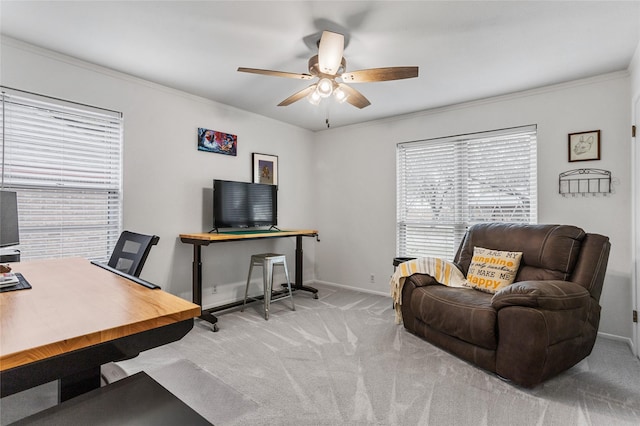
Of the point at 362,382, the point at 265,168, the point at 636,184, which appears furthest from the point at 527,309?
the point at 265,168

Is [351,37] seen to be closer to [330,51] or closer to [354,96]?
[330,51]

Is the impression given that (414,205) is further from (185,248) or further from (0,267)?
(0,267)

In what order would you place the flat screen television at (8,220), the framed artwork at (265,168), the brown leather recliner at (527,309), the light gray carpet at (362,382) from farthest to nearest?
1. the framed artwork at (265,168)
2. the brown leather recliner at (527,309)
3. the light gray carpet at (362,382)
4. the flat screen television at (8,220)

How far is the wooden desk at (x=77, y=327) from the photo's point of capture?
708 mm

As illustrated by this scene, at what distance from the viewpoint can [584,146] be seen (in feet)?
9.98

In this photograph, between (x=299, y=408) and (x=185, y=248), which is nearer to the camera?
(x=299, y=408)

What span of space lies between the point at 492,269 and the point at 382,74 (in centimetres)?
185

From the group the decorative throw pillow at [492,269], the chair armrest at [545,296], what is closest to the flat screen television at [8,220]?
the chair armrest at [545,296]

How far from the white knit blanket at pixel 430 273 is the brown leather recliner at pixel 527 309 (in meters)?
0.06

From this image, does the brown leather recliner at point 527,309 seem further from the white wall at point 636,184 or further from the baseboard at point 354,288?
the baseboard at point 354,288

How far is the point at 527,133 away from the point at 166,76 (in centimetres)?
372

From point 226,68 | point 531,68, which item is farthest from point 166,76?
point 531,68

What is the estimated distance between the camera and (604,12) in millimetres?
2041

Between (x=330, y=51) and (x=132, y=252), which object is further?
(x=330, y=51)
